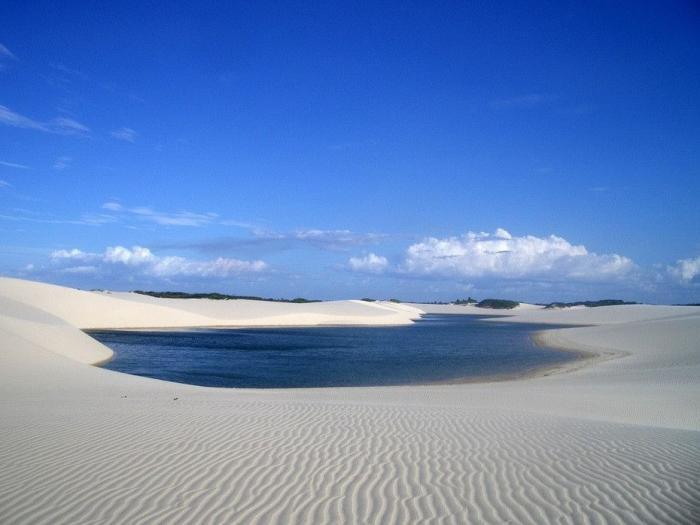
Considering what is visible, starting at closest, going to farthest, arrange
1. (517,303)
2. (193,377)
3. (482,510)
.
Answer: (482,510) → (193,377) → (517,303)

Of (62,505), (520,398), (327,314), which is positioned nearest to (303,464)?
(62,505)

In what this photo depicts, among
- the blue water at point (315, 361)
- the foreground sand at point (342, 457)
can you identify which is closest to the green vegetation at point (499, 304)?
the blue water at point (315, 361)

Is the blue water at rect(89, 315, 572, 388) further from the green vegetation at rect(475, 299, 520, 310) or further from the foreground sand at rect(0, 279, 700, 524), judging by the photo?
the green vegetation at rect(475, 299, 520, 310)

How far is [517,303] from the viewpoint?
18638 cm

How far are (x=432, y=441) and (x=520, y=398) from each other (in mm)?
8242

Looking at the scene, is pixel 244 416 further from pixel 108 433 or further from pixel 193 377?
pixel 193 377

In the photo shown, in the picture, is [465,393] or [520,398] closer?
[520,398]

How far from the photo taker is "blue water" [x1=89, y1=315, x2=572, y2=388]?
2200 centimetres

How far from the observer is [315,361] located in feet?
91.6

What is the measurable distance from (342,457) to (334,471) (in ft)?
2.22

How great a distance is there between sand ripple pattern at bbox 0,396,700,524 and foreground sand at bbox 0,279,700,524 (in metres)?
0.03

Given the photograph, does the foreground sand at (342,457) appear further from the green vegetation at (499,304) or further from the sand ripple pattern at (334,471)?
the green vegetation at (499,304)

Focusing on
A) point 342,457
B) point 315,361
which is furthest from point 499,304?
point 342,457

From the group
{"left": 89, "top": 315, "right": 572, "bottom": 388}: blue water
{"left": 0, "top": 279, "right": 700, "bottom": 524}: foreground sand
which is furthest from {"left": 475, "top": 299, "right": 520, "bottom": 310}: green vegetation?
{"left": 0, "top": 279, "right": 700, "bottom": 524}: foreground sand
